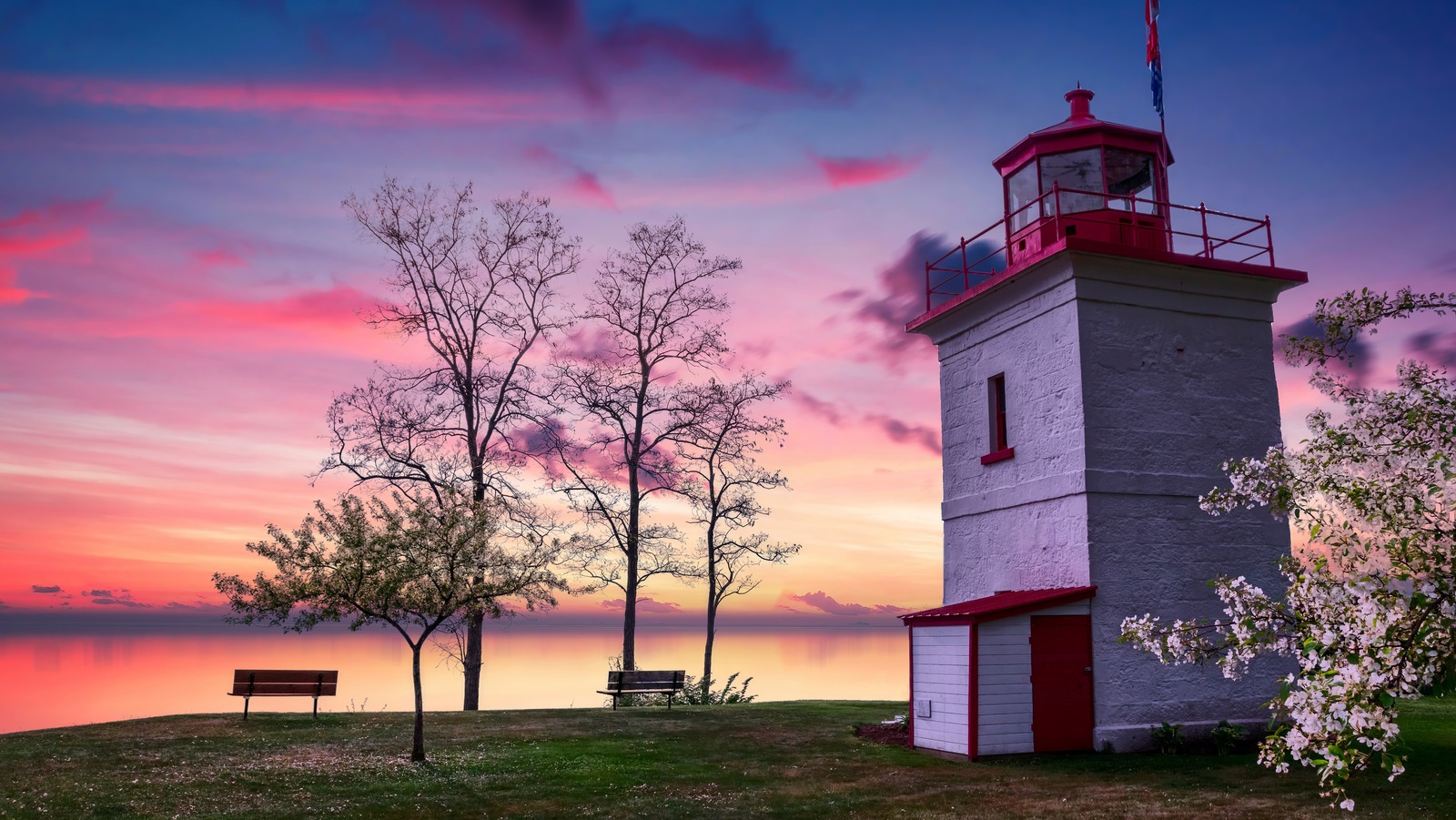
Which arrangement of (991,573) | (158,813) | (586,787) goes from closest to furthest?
(158,813), (586,787), (991,573)

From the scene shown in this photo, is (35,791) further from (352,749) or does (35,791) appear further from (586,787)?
(586,787)

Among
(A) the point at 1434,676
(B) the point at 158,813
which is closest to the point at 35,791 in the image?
(B) the point at 158,813

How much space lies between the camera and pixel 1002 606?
53.9 ft

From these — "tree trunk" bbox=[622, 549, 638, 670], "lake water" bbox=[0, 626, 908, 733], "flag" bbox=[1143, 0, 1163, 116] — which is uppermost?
"flag" bbox=[1143, 0, 1163, 116]

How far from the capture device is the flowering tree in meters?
5.86

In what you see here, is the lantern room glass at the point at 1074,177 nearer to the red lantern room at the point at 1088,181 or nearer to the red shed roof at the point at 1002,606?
the red lantern room at the point at 1088,181

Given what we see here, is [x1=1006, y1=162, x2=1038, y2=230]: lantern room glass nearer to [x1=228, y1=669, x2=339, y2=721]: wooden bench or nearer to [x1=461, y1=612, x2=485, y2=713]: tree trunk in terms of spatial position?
[x1=228, y1=669, x2=339, y2=721]: wooden bench

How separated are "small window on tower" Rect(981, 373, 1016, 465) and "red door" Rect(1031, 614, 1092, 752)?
14.3ft

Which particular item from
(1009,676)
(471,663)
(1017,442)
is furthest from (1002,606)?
(471,663)

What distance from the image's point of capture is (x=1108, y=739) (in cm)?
1716

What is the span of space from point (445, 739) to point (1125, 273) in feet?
53.2

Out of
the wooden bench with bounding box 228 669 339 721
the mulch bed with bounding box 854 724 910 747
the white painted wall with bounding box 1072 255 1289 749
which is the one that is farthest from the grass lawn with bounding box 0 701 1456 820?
the white painted wall with bounding box 1072 255 1289 749

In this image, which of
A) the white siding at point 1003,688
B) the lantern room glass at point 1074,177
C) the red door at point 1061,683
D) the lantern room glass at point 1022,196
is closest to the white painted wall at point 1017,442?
the red door at point 1061,683

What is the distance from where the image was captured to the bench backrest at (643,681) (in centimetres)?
2455
